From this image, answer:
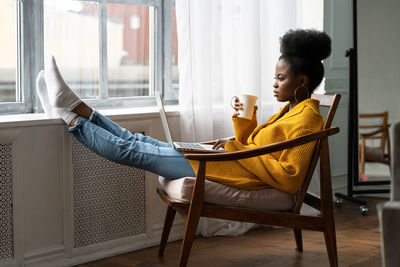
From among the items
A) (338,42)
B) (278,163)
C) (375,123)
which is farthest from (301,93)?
(375,123)

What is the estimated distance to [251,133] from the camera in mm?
2723

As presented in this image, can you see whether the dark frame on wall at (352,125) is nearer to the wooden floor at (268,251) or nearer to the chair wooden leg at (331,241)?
the wooden floor at (268,251)

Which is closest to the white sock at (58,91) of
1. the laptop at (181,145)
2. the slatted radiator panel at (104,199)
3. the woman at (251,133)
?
the woman at (251,133)

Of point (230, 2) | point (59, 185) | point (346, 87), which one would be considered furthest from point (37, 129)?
point (346, 87)

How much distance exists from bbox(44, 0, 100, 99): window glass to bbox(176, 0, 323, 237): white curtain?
454 mm

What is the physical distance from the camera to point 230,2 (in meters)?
3.13

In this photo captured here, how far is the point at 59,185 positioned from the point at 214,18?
1.19 metres

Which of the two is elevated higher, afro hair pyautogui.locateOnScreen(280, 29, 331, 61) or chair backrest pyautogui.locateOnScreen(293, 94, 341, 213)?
afro hair pyautogui.locateOnScreen(280, 29, 331, 61)

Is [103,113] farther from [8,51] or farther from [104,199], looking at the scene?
[8,51]

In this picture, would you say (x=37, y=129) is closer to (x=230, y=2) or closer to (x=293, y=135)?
Result: (x=293, y=135)

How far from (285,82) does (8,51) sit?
4.22 feet

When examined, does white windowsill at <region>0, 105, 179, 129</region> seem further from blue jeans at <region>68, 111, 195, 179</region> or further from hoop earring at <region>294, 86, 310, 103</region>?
hoop earring at <region>294, 86, 310, 103</region>

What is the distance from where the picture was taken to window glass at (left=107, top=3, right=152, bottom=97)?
314 cm

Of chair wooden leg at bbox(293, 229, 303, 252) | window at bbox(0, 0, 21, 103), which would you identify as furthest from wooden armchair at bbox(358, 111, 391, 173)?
window at bbox(0, 0, 21, 103)
